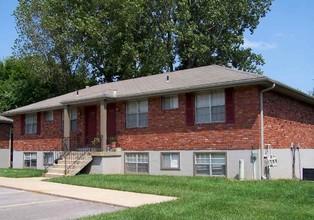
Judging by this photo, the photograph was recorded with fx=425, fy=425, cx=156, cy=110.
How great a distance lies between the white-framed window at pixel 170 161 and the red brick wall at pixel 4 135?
16213mm

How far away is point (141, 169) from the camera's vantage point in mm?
20141

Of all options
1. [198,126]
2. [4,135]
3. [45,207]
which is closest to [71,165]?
[198,126]

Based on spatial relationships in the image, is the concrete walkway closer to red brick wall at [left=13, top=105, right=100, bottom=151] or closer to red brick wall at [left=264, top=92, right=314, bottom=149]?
red brick wall at [left=264, top=92, right=314, bottom=149]

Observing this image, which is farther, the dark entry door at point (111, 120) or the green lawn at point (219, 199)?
the dark entry door at point (111, 120)

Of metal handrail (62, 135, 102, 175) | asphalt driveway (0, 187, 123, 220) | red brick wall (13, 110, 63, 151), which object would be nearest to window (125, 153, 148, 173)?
metal handrail (62, 135, 102, 175)

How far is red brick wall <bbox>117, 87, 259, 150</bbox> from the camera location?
650 inches

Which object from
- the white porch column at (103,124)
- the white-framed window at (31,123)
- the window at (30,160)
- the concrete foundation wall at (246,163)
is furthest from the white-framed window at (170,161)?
the white-framed window at (31,123)

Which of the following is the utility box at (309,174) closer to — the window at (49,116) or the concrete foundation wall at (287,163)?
the concrete foundation wall at (287,163)

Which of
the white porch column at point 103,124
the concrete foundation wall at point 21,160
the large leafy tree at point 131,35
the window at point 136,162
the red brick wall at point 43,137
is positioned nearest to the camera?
the window at point 136,162

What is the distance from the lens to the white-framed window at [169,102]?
62.3ft

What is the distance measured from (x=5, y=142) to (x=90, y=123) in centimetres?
1072

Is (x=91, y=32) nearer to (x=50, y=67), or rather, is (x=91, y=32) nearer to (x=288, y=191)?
(x=50, y=67)

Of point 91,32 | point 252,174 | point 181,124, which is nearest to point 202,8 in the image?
point 91,32

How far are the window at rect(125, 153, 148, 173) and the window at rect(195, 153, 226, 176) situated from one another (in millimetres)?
3013
